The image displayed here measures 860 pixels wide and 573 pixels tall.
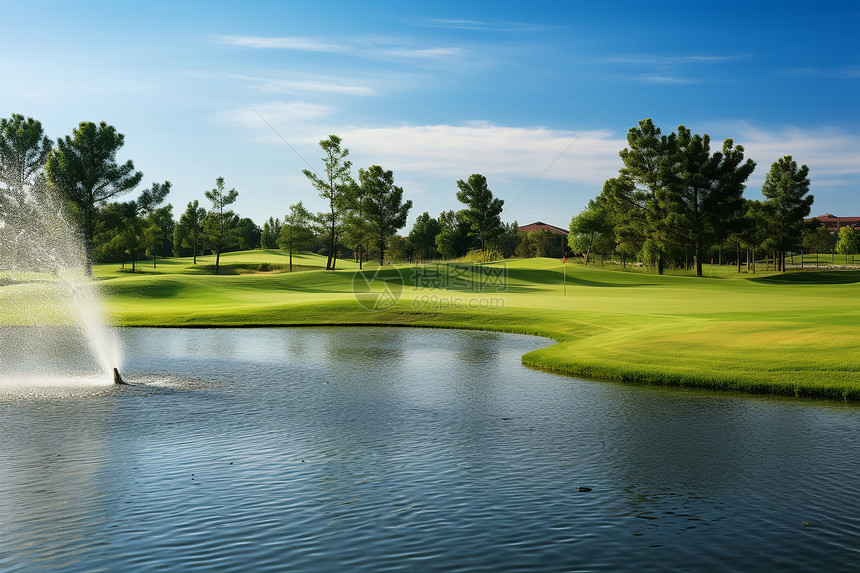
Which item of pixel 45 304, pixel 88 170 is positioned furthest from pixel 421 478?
pixel 88 170

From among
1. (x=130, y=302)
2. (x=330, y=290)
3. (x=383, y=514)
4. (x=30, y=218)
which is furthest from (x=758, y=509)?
(x=30, y=218)

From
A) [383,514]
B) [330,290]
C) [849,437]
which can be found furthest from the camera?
[330,290]

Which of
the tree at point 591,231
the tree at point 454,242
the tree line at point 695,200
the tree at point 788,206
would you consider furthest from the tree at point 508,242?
the tree at point 788,206

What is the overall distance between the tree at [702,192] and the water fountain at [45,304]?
224 feet

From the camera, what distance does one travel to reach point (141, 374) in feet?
72.6

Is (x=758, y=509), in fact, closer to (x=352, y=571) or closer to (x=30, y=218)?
(x=352, y=571)

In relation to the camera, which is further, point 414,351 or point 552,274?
point 552,274

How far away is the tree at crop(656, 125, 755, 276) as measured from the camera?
284ft

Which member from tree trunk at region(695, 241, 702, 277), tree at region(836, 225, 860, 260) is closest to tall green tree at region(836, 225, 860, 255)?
tree at region(836, 225, 860, 260)

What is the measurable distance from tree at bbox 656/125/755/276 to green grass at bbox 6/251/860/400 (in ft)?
32.7

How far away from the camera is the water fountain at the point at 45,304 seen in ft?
80.6

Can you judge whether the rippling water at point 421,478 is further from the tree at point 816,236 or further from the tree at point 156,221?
the tree at point 816,236

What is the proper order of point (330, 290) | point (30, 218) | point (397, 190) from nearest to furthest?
1. point (330, 290)
2. point (30, 218)
3. point (397, 190)

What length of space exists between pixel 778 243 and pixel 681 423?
309ft
